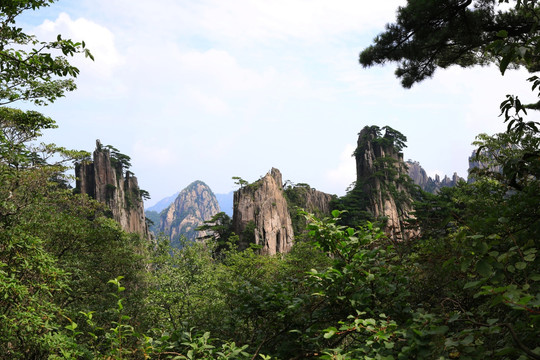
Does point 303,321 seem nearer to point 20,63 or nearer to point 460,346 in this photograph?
point 460,346

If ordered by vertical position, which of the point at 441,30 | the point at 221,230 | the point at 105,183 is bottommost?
the point at 441,30

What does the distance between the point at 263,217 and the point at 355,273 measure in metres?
32.6

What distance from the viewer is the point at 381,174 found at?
44.5 meters

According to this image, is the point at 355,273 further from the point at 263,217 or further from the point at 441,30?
the point at 263,217

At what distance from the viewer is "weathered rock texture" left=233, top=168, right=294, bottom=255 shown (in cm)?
3494

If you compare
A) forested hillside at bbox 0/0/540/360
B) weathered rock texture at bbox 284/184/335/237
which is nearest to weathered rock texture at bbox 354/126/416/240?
weathered rock texture at bbox 284/184/335/237

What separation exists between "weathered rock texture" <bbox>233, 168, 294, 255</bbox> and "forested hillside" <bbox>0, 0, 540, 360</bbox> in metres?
18.5

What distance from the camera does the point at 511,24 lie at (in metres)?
6.57

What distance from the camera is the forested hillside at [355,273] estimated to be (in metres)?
1.96

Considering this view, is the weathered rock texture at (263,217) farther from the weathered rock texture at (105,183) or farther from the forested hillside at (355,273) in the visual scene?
the forested hillside at (355,273)

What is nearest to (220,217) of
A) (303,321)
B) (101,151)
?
(101,151)

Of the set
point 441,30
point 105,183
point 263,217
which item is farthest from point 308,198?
point 441,30

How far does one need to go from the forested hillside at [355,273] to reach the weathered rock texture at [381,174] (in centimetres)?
3306

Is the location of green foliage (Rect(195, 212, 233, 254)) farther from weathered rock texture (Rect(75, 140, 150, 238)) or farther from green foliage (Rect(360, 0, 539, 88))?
green foliage (Rect(360, 0, 539, 88))
